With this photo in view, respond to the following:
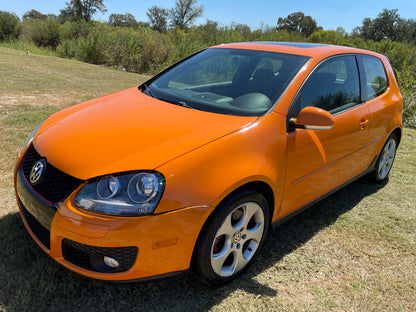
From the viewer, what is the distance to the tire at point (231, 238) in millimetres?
2053

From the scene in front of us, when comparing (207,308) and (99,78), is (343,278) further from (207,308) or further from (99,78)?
(99,78)

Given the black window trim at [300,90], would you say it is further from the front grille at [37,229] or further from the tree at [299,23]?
the tree at [299,23]

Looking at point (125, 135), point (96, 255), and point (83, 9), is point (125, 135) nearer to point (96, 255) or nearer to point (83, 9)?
point (96, 255)

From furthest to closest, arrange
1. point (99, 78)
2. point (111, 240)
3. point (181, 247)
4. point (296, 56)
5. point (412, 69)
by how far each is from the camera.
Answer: point (412, 69)
point (99, 78)
point (296, 56)
point (181, 247)
point (111, 240)

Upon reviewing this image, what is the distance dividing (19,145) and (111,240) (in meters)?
3.35

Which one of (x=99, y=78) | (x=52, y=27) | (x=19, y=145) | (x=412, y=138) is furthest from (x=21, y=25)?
(x=412, y=138)

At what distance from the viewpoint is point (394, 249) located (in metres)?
3.08

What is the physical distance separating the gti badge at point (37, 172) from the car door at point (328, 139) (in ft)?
5.44

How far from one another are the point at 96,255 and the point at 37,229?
0.57 meters

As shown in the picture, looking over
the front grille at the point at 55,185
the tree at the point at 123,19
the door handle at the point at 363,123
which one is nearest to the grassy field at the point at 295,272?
the front grille at the point at 55,185

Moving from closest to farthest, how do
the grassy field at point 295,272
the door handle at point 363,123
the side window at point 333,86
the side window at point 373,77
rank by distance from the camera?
the grassy field at point 295,272 < the side window at point 333,86 < the door handle at point 363,123 < the side window at point 373,77

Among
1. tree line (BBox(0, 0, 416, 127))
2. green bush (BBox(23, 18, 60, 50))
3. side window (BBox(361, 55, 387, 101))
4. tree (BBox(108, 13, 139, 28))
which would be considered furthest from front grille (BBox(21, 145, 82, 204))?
tree (BBox(108, 13, 139, 28))

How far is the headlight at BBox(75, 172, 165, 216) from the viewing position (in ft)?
5.93

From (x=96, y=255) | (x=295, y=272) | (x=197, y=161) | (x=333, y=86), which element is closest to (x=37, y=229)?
(x=96, y=255)
